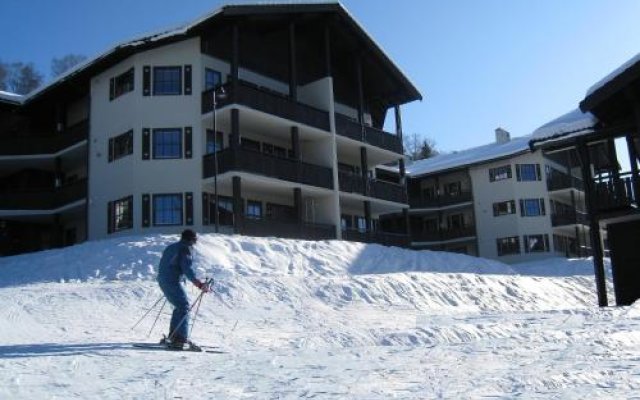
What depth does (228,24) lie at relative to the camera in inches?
1158

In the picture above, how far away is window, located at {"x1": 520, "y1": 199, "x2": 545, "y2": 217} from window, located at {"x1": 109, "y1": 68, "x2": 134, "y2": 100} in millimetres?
30621

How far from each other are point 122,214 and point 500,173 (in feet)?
102

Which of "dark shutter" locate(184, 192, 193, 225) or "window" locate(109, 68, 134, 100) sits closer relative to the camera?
"dark shutter" locate(184, 192, 193, 225)

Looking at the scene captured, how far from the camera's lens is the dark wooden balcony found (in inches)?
1318

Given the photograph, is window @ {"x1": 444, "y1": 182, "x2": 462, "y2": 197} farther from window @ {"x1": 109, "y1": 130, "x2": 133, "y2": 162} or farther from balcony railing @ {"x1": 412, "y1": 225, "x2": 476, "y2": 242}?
window @ {"x1": 109, "y1": 130, "x2": 133, "y2": 162}

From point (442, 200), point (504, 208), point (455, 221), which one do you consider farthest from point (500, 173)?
point (455, 221)

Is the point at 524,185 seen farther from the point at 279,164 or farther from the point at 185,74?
the point at 185,74

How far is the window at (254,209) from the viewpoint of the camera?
30.7 meters

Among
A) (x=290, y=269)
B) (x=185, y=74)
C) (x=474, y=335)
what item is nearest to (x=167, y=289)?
(x=474, y=335)

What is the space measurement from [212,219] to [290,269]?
6904mm

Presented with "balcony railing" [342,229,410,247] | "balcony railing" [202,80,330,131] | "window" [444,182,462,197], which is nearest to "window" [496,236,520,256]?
"window" [444,182,462,197]

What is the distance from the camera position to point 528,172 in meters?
50.0

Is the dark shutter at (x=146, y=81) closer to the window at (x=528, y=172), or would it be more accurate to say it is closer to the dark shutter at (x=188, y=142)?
the dark shutter at (x=188, y=142)

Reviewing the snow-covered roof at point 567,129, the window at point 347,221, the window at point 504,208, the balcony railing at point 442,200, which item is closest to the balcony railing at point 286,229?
the window at point 347,221
